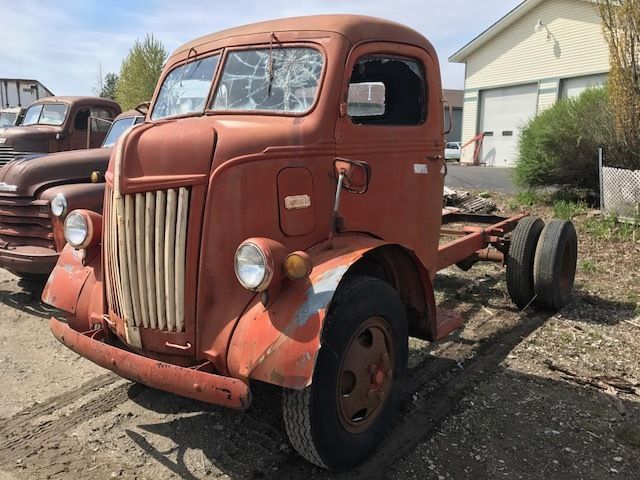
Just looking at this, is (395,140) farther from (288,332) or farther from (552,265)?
(552,265)

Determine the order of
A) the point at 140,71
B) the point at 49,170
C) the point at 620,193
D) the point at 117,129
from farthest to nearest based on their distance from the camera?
the point at 140,71 → the point at 620,193 → the point at 117,129 → the point at 49,170

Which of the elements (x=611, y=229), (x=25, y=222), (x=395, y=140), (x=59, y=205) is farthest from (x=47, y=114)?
(x=611, y=229)

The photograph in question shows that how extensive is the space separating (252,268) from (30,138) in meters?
8.81

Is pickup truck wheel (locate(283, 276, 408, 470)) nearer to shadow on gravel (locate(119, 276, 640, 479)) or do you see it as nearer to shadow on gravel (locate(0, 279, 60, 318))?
shadow on gravel (locate(119, 276, 640, 479))

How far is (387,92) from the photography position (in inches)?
158

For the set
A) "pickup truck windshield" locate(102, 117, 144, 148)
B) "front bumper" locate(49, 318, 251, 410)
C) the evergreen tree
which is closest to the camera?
"front bumper" locate(49, 318, 251, 410)

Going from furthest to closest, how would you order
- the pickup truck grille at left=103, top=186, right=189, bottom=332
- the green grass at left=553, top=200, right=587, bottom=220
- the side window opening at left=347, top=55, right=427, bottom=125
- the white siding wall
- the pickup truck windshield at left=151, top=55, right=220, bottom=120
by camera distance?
the white siding wall, the green grass at left=553, top=200, right=587, bottom=220, the pickup truck windshield at left=151, top=55, right=220, bottom=120, the side window opening at left=347, top=55, right=427, bottom=125, the pickup truck grille at left=103, top=186, right=189, bottom=332

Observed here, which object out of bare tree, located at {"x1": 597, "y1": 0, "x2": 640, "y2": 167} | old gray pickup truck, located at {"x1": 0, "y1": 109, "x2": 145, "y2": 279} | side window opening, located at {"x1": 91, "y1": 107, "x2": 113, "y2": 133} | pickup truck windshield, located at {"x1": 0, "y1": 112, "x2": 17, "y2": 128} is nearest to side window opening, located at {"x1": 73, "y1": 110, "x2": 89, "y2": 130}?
side window opening, located at {"x1": 91, "y1": 107, "x2": 113, "y2": 133}

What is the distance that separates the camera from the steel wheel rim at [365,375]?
117 inches

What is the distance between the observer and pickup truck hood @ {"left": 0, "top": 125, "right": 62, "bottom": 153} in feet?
32.3

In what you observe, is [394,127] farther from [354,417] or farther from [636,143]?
[636,143]

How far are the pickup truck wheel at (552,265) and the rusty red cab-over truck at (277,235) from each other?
6.85 feet

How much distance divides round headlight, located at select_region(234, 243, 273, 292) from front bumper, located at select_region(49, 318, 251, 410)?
45 cm

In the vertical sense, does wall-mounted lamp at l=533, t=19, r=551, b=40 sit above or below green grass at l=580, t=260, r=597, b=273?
above
